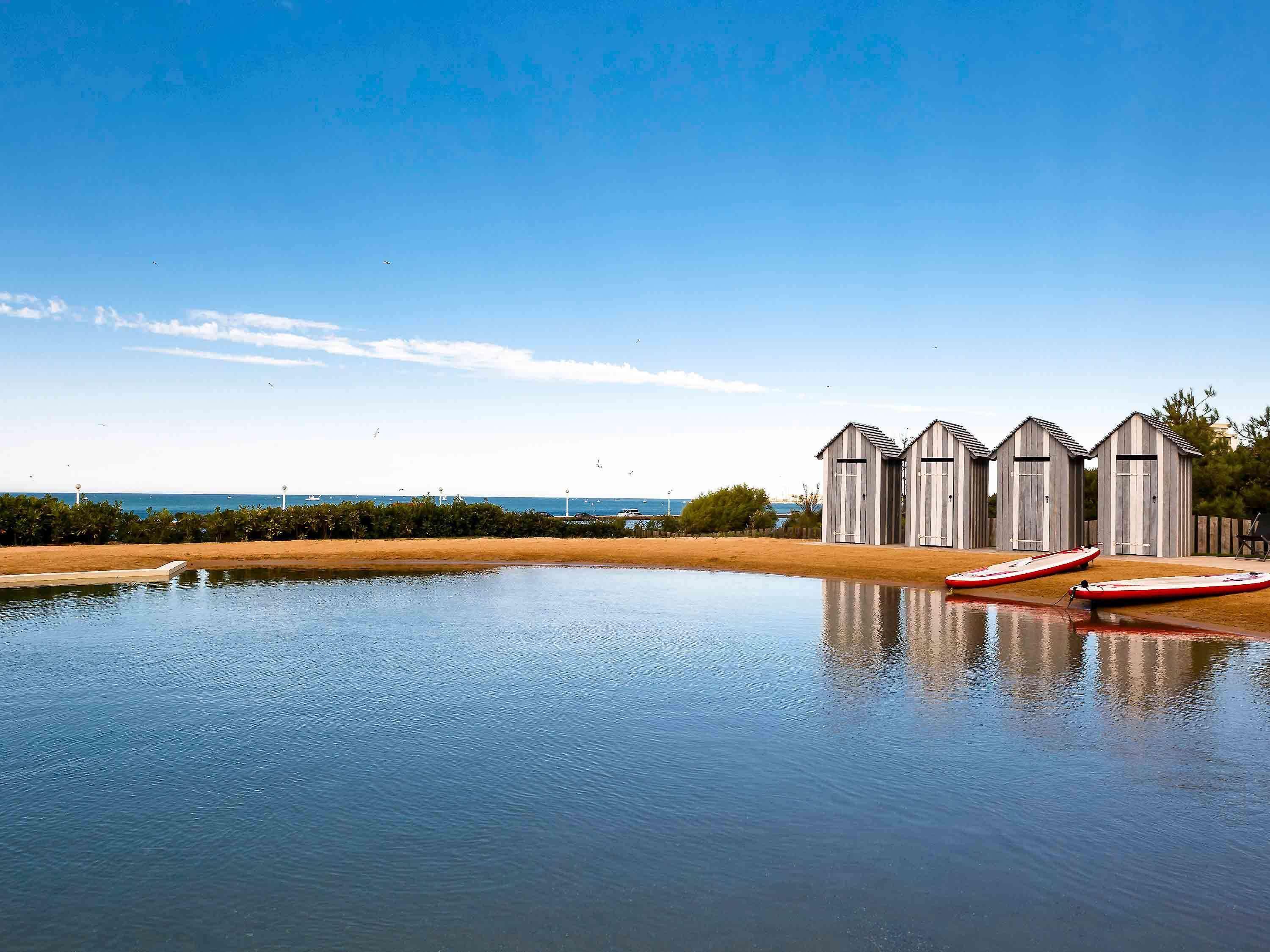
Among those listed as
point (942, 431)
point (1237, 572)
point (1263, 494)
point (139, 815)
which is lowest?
point (139, 815)

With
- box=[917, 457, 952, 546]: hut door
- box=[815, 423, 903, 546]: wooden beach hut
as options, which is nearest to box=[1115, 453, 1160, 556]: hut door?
box=[917, 457, 952, 546]: hut door

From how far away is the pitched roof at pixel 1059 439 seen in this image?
3422 centimetres

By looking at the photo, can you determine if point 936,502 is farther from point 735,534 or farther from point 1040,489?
point 735,534

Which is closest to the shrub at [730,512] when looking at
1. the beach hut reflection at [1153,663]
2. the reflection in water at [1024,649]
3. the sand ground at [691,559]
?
the sand ground at [691,559]

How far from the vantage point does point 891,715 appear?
12.5 meters

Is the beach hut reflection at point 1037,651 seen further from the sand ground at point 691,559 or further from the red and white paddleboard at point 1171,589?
the sand ground at point 691,559

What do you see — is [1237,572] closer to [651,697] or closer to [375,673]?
[651,697]

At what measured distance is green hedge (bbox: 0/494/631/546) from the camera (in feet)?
128

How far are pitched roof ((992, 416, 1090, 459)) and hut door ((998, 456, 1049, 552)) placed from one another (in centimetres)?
80

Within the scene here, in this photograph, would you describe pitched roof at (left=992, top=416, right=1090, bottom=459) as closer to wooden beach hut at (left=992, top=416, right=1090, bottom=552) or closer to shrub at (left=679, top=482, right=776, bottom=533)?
wooden beach hut at (left=992, top=416, right=1090, bottom=552)

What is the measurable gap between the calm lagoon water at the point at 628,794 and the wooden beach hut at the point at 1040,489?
16.3 m

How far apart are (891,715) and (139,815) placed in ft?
30.9

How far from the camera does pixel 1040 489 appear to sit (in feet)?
114

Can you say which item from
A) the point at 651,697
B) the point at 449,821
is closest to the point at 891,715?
the point at 651,697
